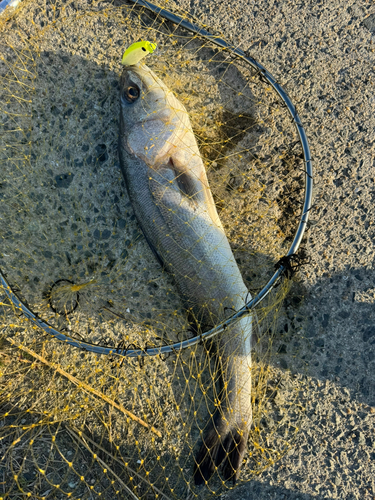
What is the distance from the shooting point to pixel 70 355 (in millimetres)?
3107

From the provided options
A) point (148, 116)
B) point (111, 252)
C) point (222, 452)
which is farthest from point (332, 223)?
point (222, 452)

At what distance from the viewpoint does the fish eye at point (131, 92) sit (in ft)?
9.59

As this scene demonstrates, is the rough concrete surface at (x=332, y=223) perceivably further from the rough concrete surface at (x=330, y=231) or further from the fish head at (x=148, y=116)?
the fish head at (x=148, y=116)

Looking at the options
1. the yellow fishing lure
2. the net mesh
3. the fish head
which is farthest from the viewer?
the net mesh

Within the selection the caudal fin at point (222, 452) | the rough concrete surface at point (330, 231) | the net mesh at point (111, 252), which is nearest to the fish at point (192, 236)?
the caudal fin at point (222, 452)

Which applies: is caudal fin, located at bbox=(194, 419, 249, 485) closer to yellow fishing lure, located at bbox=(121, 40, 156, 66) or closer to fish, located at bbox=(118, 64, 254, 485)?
fish, located at bbox=(118, 64, 254, 485)

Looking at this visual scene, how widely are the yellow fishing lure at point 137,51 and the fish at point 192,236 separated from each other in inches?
2.5

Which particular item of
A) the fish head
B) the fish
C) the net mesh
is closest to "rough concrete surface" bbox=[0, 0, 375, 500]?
the net mesh

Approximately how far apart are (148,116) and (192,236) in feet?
3.53

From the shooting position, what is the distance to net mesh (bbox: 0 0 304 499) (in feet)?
9.80

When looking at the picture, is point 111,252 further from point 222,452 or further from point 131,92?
point 222,452

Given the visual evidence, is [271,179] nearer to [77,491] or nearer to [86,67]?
[86,67]

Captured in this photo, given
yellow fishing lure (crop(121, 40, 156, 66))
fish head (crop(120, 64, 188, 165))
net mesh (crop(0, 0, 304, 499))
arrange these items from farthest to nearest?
net mesh (crop(0, 0, 304, 499))
fish head (crop(120, 64, 188, 165))
yellow fishing lure (crop(121, 40, 156, 66))

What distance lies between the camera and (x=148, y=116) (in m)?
2.88
